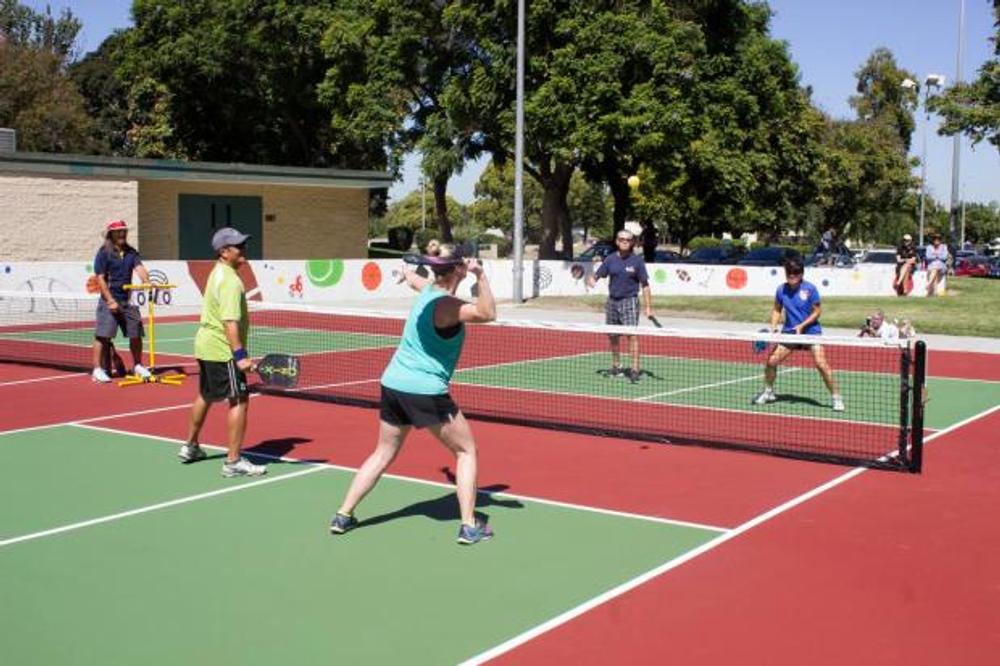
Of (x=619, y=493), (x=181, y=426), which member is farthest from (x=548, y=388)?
(x=619, y=493)

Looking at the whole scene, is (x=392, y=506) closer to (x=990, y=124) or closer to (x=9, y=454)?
(x=9, y=454)

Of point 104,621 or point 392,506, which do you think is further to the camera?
point 392,506

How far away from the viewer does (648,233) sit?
154ft

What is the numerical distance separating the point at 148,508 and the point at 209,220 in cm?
3051

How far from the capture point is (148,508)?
7930mm

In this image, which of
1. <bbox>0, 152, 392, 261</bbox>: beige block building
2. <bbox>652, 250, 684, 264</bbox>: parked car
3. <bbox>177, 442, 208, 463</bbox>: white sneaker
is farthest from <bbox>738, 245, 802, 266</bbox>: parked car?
<bbox>177, 442, 208, 463</bbox>: white sneaker

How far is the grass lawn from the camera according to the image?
77.3ft

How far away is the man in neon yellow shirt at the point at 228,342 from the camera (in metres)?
8.64

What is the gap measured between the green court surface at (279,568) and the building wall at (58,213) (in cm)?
2325

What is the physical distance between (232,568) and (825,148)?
198 feet

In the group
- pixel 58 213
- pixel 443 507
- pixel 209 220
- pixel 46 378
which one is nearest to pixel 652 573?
pixel 443 507

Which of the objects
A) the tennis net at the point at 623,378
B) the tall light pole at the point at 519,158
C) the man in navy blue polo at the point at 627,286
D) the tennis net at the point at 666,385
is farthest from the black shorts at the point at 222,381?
the tall light pole at the point at 519,158

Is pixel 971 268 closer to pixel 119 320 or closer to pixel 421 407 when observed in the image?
pixel 119 320

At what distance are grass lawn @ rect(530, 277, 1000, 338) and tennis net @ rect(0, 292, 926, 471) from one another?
5.01m
